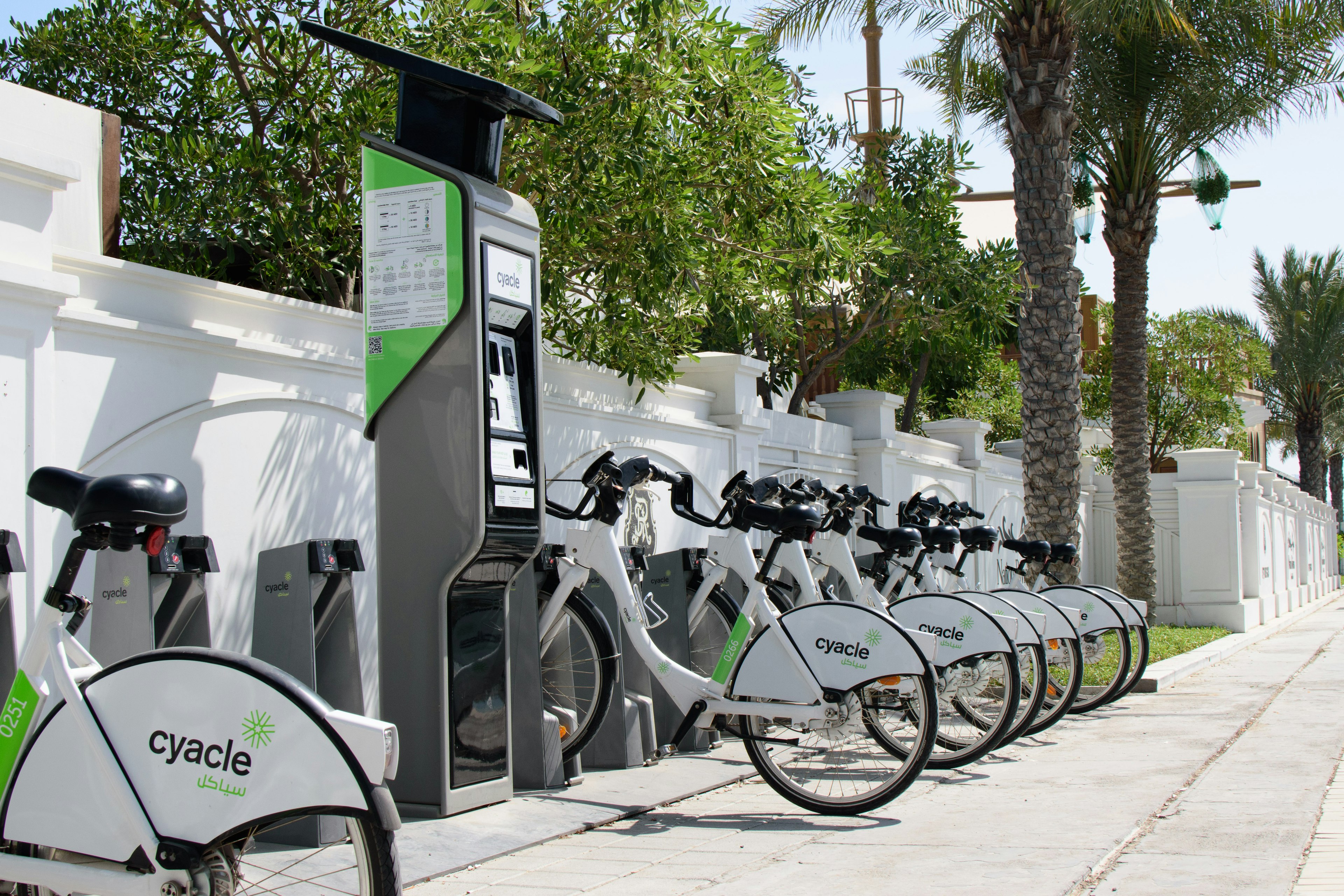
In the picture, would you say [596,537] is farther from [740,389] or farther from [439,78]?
[740,389]

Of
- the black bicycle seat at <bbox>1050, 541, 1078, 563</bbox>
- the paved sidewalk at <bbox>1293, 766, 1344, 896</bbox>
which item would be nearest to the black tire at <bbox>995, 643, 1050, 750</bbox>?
the paved sidewalk at <bbox>1293, 766, 1344, 896</bbox>

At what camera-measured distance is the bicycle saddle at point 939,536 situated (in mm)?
7367

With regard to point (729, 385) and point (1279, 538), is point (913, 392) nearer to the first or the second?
point (729, 385)

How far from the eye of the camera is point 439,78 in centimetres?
465

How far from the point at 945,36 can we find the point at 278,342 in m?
9.74

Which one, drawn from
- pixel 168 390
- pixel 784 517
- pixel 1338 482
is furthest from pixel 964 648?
pixel 1338 482

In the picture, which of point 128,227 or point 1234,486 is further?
point 1234,486

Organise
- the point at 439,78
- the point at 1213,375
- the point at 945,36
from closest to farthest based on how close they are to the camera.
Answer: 1. the point at 439,78
2. the point at 945,36
3. the point at 1213,375

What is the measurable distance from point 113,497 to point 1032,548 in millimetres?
7036

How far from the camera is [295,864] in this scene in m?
3.08

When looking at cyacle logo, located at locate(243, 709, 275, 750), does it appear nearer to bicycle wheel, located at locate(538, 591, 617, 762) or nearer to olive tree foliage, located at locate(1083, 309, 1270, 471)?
bicycle wheel, located at locate(538, 591, 617, 762)

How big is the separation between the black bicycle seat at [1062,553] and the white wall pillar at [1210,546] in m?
9.77

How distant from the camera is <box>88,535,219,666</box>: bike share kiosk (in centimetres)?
390

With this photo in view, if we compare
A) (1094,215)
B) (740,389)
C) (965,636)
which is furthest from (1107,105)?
(965,636)
